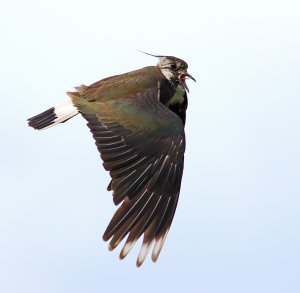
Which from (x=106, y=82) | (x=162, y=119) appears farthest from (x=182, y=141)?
(x=106, y=82)

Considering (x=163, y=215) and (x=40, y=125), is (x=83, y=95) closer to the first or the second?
(x=40, y=125)

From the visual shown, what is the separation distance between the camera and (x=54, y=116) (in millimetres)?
18062

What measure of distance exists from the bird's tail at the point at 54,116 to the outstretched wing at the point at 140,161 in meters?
0.40

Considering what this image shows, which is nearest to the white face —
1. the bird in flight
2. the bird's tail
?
the bird in flight

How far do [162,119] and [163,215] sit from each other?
131 centimetres

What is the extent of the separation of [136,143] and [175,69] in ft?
8.07

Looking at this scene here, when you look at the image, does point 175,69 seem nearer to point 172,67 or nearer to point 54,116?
point 172,67

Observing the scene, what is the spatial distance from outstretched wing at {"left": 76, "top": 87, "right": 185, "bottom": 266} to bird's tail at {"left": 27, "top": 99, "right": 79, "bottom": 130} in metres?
0.40

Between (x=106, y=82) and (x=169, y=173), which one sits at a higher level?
(x=106, y=82)

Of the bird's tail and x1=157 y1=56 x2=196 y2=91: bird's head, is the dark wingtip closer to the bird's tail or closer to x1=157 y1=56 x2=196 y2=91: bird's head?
the bird's tail

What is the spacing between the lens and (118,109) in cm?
1703

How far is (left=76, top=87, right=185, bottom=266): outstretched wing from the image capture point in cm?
1581

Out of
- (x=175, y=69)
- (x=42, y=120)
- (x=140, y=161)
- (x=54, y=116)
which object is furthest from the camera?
(x=175, y=69)

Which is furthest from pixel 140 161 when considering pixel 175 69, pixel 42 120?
pixel 175 69
